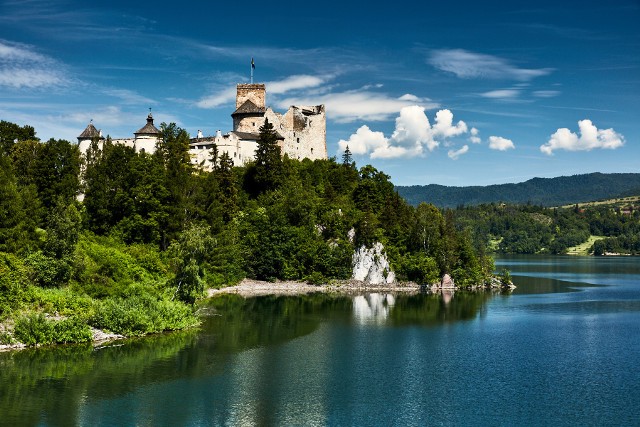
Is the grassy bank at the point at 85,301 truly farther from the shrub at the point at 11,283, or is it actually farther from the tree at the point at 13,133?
the tree at the point at 13,133

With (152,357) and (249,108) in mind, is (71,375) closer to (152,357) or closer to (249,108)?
(152,357)

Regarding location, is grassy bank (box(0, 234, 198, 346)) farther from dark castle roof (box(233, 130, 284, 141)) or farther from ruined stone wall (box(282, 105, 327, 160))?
ruined stone wall (box(282, 105, 327, 160))

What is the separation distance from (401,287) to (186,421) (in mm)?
51993

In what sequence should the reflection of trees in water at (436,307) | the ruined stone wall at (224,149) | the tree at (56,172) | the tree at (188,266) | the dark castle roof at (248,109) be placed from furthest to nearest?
the dark castle roof at (248,109), the ruined stone wall at (224,149), the tree at (56,172), the reflection of trees in water at (436,307), the tree at (188,266)

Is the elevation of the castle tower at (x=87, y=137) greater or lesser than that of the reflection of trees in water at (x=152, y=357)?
greater

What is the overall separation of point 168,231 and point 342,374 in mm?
33679

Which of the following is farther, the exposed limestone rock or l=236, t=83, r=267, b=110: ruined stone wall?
l=236, t=83, r=267, b=110: ruined stone wall

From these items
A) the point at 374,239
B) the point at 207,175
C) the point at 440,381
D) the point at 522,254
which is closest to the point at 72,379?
the point at 440,381

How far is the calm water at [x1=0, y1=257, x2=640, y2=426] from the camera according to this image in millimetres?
26859

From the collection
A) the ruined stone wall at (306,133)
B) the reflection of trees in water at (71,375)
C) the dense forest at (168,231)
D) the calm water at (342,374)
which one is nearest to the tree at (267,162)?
the dense forest at (168,231)

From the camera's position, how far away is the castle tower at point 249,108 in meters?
82.8

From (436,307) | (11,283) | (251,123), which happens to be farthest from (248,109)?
(11,283)

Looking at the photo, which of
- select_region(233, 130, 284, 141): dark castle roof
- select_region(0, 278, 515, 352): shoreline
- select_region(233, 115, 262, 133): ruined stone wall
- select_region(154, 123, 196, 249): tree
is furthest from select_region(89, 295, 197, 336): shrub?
select_region(233, 115, 262, 133): ruined stone wall

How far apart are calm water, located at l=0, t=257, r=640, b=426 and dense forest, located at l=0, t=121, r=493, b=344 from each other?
3.84 meters
